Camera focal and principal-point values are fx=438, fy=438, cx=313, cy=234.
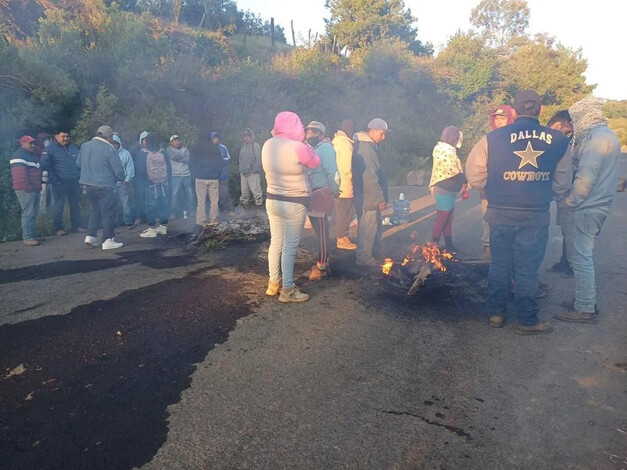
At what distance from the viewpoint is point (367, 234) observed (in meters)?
6.83

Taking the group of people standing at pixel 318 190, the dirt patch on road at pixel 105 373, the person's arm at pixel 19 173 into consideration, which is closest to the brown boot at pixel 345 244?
the group of people standing at pixel 318 190

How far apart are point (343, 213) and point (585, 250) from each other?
3710mm

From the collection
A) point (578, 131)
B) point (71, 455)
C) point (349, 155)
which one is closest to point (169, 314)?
point (71, 455)

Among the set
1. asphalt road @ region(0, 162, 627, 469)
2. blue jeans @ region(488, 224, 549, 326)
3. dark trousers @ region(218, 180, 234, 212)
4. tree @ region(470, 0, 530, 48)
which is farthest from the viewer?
tree @ region(470, 0, 530, 48)

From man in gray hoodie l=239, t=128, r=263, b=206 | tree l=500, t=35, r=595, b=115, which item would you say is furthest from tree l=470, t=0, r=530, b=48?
man in gray hoodie l=239, t=128, r=263, b=206

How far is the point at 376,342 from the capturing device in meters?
4.32

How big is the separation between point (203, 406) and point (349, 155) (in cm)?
468

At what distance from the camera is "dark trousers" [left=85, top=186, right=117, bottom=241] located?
25.3ft

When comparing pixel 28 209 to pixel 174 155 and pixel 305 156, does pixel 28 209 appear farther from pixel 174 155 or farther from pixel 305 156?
pixel 305 156

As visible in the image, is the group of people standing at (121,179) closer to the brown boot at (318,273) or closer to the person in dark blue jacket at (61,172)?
the person in dark blue jacket at (61,172)

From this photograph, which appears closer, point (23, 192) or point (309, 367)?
point (309, 367)

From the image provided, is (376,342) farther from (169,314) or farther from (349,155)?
(349,155)

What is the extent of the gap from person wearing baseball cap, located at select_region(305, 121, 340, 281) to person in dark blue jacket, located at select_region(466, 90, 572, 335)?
7.22 ft

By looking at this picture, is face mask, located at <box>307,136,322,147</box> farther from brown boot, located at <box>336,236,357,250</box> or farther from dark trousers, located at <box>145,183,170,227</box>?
dark trousers, located at <box>145,183,170,227</box>
